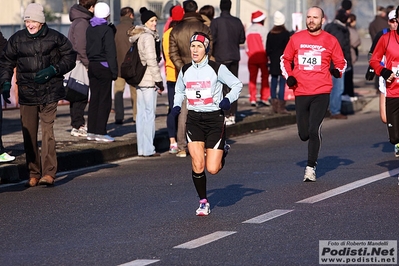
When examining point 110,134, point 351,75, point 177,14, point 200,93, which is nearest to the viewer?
point 200,93

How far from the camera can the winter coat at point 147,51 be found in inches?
552

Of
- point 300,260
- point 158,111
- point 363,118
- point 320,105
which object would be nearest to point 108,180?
point 320,105

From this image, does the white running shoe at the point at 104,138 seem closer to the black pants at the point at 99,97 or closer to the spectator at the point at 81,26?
the black pants at the point at 99,97

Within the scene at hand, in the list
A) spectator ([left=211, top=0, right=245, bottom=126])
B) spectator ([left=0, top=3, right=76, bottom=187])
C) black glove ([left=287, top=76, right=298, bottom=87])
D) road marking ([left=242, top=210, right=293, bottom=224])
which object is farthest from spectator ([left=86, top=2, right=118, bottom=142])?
road marking ([left=242, top=210, right=293, bottom=224])

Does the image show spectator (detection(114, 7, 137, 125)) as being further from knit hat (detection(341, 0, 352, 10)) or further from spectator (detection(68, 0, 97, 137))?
knit hat (detection(341, 0, 352, 10))

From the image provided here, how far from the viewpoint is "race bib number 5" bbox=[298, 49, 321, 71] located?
38.9 ft

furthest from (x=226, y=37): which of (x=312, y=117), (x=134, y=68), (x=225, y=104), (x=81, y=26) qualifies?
(x=225, y=104)

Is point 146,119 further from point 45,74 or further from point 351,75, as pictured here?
Result: point 351,75

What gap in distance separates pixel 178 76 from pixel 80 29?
19.2ft

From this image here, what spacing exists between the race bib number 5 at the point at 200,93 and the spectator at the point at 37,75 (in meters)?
2.41

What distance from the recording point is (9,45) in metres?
11.6

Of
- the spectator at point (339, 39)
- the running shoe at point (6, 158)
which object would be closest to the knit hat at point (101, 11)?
the running shoe at point (6, 158)

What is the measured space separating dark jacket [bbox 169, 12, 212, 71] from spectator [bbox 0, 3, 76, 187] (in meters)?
2.91

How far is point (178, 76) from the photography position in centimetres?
985
